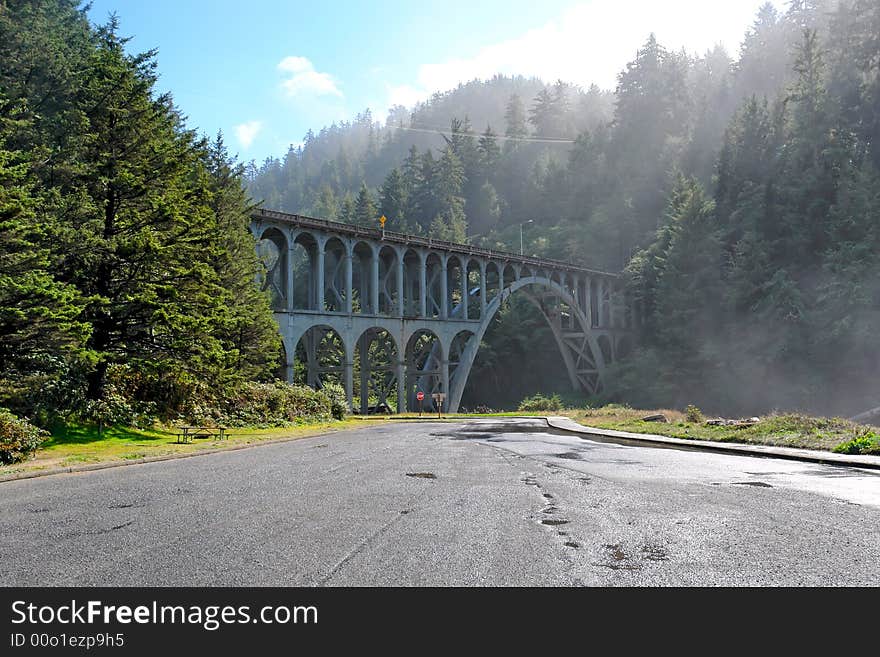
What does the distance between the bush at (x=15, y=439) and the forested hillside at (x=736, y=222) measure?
55937mm

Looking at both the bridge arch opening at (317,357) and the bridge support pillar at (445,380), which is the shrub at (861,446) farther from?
the bridge support pillar at (445,380)

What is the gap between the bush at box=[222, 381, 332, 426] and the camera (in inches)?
1216

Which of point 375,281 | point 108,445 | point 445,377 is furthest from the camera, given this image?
point 445,377

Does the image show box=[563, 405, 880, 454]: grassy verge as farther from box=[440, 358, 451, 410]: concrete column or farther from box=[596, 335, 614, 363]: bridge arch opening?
box=[596, 335, 614, 363]: bridge arch opening

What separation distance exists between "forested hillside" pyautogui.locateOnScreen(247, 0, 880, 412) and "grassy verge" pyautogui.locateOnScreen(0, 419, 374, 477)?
49.4 metres

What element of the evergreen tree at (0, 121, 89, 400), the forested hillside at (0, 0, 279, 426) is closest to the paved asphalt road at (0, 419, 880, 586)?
the evergreen tree at (0, 121, 89, 400)

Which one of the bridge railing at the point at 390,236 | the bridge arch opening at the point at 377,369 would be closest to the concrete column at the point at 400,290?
the bridge railing at the point at 390,236

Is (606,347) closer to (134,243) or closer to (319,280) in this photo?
(319,280)

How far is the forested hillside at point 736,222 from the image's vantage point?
5709 cm

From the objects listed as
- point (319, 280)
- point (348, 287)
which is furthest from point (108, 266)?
point (348, 287)

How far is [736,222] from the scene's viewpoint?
234ft

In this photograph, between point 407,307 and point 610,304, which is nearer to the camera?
point 407,307

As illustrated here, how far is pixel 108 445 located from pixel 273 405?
553 inches

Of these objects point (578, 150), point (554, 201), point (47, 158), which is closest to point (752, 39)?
point (578, 150)
